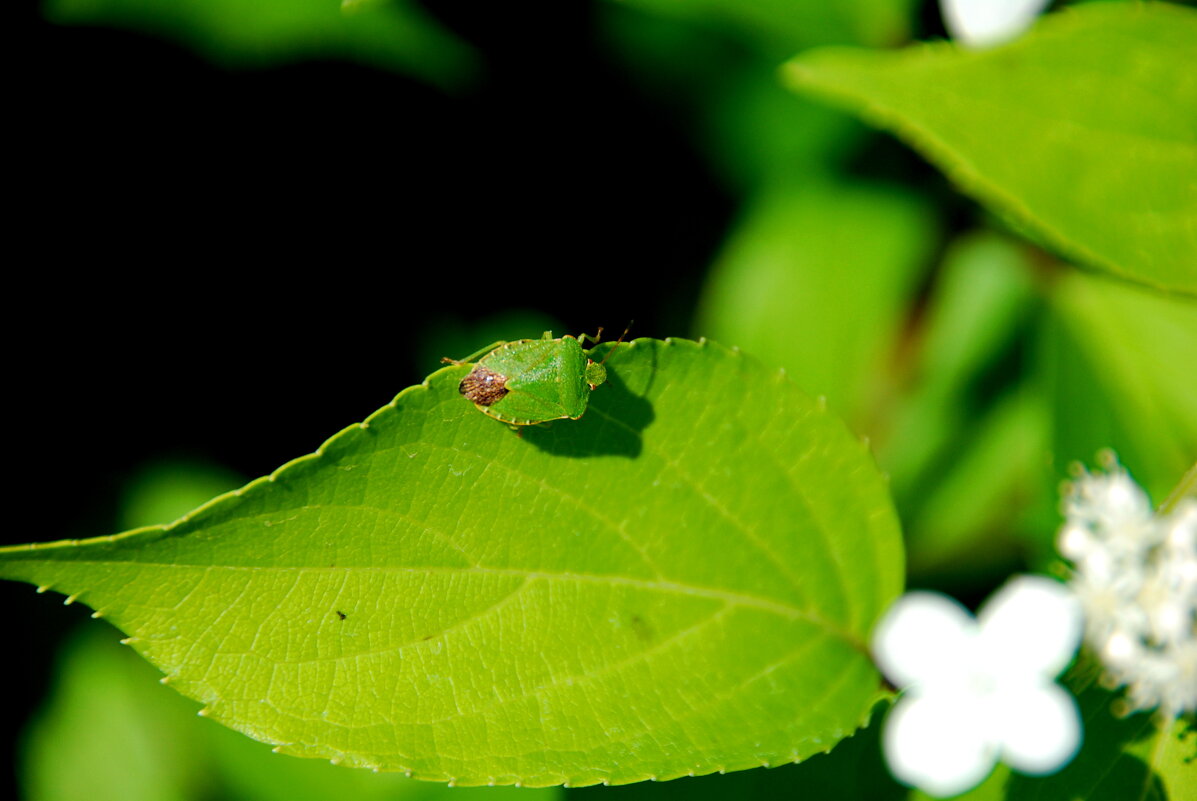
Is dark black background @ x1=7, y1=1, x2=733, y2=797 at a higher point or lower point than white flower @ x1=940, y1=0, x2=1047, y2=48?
lower

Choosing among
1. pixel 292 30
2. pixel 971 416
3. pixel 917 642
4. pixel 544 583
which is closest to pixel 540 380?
pixel 544 583

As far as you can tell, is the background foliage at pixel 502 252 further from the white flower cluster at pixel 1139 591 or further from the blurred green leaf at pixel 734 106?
the white flower cluster at pixel 1139 591

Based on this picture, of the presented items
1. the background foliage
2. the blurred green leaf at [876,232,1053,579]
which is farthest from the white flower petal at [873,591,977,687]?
the blurred green leaf at [876,232,1053,579]

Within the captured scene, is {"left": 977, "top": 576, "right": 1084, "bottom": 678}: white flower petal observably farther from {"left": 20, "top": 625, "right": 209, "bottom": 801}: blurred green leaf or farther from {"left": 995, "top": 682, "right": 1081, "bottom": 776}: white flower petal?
{"left": 20, "top": 625, "right": 209, "bottom": 801}: blurred green leaf

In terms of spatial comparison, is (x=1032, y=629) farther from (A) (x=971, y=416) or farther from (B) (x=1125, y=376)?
(A) (x=971, y=416)

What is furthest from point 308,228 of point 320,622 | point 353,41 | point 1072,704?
point 1072,704
